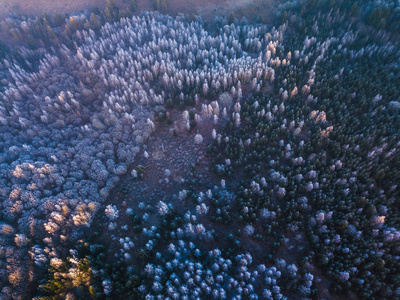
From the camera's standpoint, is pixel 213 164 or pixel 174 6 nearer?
pixel 213 164

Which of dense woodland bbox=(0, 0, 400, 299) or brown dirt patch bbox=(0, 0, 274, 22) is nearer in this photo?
dense woodland bbox=(0, 0, 400, 299)

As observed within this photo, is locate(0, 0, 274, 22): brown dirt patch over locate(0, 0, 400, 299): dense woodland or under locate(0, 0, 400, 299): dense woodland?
over

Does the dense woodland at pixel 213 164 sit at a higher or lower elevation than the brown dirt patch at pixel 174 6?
lower

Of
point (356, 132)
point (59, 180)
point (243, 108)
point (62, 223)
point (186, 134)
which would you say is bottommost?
point (62, 223)

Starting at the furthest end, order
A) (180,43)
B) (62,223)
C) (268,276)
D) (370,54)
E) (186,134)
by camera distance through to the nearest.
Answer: (180,43) → (370,54) → (186,134) → (62,223) → (268,276)

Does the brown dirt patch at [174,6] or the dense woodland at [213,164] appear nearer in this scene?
the dense woodland at [213,164]

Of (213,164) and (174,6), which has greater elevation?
(174,6)

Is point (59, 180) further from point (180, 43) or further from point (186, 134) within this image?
point (180, 43)

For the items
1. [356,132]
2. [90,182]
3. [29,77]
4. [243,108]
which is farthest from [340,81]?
[29,77]
